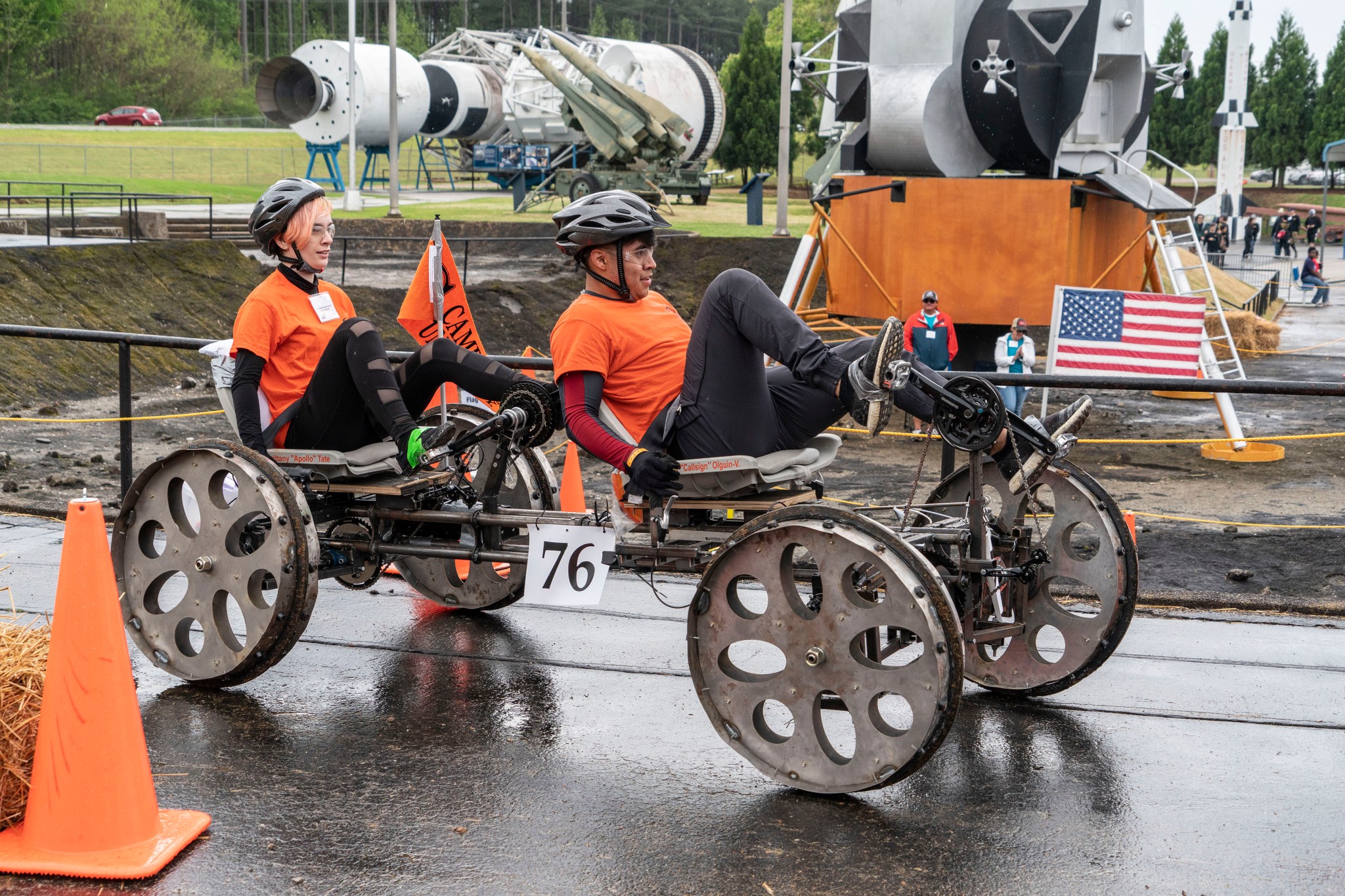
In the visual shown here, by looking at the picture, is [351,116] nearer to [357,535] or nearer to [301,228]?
[301,228]

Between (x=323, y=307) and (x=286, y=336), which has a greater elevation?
(x=323, y=307)

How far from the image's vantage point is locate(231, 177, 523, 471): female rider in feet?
18.5

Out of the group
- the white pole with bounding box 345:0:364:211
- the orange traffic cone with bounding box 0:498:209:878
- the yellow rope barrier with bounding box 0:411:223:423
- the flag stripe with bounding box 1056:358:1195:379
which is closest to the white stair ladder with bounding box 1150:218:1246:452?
the flag stripe with bounding box 1056:358:1195:379

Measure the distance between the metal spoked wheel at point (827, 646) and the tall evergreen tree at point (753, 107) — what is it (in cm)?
5876

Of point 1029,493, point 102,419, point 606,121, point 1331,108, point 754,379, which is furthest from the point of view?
point 1331,108

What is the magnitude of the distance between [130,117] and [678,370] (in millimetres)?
76534

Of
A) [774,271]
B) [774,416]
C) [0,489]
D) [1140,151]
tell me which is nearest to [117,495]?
[0,489]

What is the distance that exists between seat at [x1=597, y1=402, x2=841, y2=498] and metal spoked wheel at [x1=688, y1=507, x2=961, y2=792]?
0.38 metres

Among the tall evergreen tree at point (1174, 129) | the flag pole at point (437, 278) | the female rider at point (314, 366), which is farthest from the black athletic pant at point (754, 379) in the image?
the tall evergreen tree at point (1174, 129)

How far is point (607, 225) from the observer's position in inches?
205

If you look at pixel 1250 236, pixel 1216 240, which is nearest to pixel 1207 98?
pixel 1250 236

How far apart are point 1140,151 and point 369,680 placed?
18.6 meters

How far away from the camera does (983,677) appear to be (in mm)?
5469

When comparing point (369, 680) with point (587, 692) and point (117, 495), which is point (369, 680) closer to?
point (587, 692)
